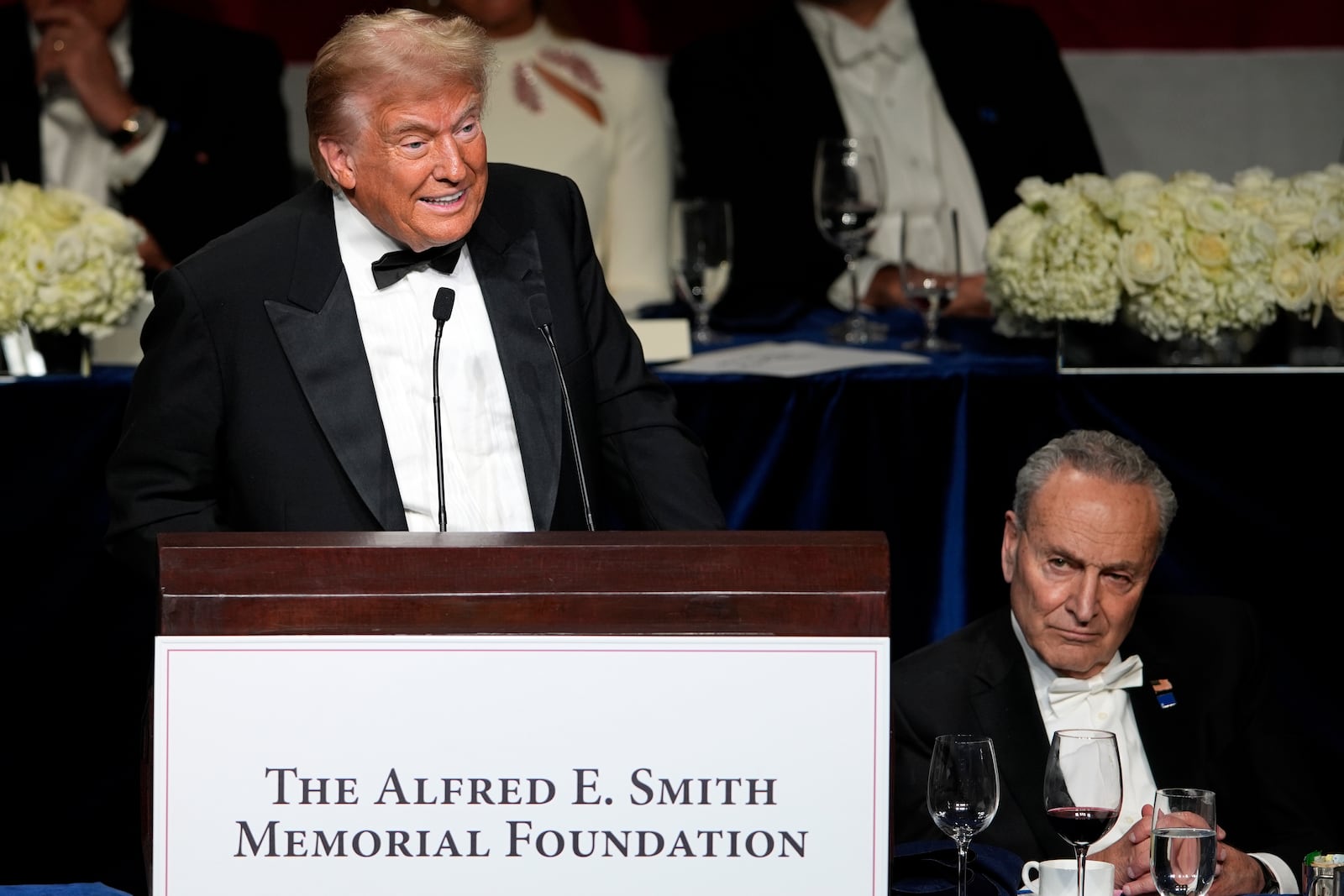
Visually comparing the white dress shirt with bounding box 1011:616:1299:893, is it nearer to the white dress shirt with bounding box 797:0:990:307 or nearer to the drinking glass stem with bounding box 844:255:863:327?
the drinking glass stem with bounding box 844:255:863:327

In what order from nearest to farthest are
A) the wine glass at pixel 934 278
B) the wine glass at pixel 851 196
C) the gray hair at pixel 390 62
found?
the gray hair at pixel 390 62 → the wine glass at pixel 934 278 → the wine glass at pixel 851 196

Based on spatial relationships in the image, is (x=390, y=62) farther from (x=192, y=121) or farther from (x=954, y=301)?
(x=192, y=121)

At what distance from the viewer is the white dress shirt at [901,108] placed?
3.79m

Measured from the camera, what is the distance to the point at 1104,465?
234 centimetres

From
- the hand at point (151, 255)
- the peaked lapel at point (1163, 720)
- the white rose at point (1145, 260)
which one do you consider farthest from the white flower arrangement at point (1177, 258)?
the hand at point (151, 255)

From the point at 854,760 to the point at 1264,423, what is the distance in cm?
171

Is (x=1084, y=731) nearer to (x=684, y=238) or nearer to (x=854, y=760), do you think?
(x=854, y=760)

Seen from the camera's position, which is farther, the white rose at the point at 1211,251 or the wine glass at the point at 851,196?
the wine glass at the point at 851,196

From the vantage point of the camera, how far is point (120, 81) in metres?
3.61

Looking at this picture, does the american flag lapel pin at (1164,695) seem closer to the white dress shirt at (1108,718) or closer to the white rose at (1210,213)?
the white dress shirt at (1108,718)

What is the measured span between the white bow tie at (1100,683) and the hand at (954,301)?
0.92m

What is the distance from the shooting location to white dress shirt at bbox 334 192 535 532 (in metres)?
1.82

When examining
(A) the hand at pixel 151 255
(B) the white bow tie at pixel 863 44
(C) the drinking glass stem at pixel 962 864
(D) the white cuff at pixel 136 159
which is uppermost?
(B) the white bow tie at pixel 863 44

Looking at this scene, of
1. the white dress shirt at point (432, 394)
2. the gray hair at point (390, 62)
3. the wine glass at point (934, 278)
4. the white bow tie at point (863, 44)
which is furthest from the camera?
the white bow tie at point (863, 44)
